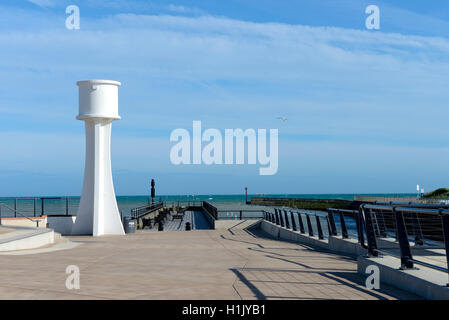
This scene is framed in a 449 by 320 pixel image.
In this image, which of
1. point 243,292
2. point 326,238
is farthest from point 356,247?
point 243,292

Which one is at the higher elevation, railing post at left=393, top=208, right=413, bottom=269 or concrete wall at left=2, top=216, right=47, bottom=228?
railing post at left=393, top=208, right=413, bottom=269

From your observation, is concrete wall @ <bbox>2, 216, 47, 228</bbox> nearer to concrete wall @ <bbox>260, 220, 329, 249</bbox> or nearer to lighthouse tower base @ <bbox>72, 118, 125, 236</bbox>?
lighthouse tower base @ <bbox>72, 118, 125, 236</bbox>

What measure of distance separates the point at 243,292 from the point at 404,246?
261cm

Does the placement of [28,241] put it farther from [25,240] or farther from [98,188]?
[98,188]

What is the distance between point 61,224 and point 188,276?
16232 mm

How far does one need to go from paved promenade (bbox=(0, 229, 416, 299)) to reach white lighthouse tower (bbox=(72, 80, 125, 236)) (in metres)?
8.01

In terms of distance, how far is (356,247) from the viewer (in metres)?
14.1

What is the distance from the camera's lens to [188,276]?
31.7ft

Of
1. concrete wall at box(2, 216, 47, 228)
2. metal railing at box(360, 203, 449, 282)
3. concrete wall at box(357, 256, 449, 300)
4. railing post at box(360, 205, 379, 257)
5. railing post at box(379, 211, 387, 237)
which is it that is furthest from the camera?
concrete wall at box(2, 216, 47, 228)

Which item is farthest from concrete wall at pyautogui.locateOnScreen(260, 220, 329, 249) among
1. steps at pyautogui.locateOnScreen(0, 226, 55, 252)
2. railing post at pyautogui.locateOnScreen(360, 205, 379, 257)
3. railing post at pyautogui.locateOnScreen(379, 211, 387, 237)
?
steps at pyautogui.locateOnScreen(0, 226, 55, 252)

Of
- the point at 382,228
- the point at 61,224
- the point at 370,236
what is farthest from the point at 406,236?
the point at 61,224

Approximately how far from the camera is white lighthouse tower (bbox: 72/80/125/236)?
2247cm

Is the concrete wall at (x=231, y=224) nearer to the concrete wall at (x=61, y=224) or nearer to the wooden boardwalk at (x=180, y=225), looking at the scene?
the wooden boardwalk at (x=180, y=225)

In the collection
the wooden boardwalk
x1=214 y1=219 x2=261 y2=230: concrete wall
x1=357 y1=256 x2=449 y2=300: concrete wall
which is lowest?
the wooden boardwalk
